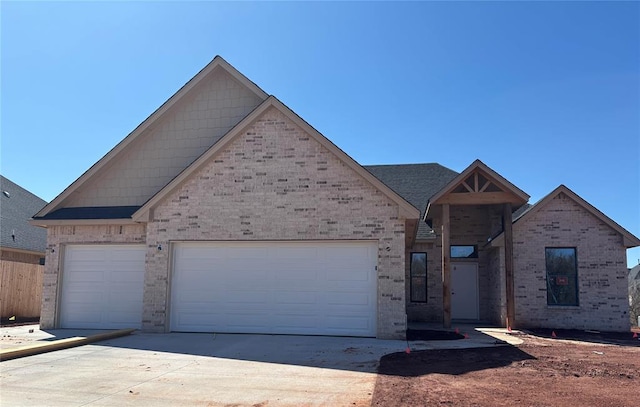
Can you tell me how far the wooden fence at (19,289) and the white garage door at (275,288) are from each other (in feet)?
28.8

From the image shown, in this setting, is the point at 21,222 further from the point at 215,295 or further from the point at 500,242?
the point at 500,242

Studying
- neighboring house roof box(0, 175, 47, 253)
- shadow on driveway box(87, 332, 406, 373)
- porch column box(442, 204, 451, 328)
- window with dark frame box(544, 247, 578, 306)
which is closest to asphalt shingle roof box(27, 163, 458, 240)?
porch column box(442, 204, 451, 328)

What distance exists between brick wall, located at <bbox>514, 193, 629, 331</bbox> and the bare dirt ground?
4479mm

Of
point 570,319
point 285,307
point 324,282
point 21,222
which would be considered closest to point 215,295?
point 285,307

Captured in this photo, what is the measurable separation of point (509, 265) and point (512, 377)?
8088 millimetres

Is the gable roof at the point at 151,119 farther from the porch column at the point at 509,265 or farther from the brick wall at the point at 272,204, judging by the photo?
the porch column at the point at 509,265

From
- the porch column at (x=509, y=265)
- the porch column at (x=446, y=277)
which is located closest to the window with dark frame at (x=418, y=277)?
the porch column at (x=446, y=277)

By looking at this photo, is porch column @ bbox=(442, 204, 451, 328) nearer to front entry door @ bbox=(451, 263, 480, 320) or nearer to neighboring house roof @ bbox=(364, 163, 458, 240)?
front entry door @ bbox=(451, 263, 480, 320)

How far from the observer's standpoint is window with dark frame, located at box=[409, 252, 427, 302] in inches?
770

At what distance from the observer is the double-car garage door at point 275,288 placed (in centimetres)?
1292

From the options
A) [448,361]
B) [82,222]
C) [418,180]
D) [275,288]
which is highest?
[418,180]

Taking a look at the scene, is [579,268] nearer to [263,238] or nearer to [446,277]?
[446,277]

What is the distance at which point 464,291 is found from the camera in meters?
19.6

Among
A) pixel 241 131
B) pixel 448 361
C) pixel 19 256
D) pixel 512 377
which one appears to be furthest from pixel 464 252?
pixel 19 256
